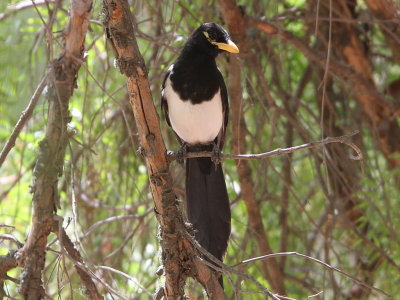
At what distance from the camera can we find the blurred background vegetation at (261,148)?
2865mm

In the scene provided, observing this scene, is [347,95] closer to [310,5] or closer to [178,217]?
[310,5]

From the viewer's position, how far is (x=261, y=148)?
9.32ft

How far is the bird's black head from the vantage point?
2703 mm

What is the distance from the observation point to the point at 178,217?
2018 mm

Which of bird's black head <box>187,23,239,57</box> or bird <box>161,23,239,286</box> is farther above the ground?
bird's black head <box>187,23,239,57</box>

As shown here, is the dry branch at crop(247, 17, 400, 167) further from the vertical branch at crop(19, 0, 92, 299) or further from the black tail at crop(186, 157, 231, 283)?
the vertical branch at crop(19, 0, 92, 299)

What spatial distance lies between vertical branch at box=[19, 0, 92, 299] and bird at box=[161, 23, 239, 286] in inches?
47.0

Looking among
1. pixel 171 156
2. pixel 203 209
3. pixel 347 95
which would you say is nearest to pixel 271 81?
pixel 347 95

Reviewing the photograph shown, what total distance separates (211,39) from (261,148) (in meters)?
0.52

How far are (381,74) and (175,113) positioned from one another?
1.31 metres

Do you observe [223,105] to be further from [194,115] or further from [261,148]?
[261,148]

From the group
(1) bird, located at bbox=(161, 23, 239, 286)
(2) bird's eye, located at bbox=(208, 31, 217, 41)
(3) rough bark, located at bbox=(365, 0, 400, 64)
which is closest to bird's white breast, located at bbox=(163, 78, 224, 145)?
(1) bird, located at bbox=(161, 23, 239, 286)

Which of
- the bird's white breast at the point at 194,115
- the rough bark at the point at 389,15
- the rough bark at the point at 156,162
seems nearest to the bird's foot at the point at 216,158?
the bird's white breast at the point at 194,115

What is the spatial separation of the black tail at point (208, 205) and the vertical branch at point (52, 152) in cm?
117
